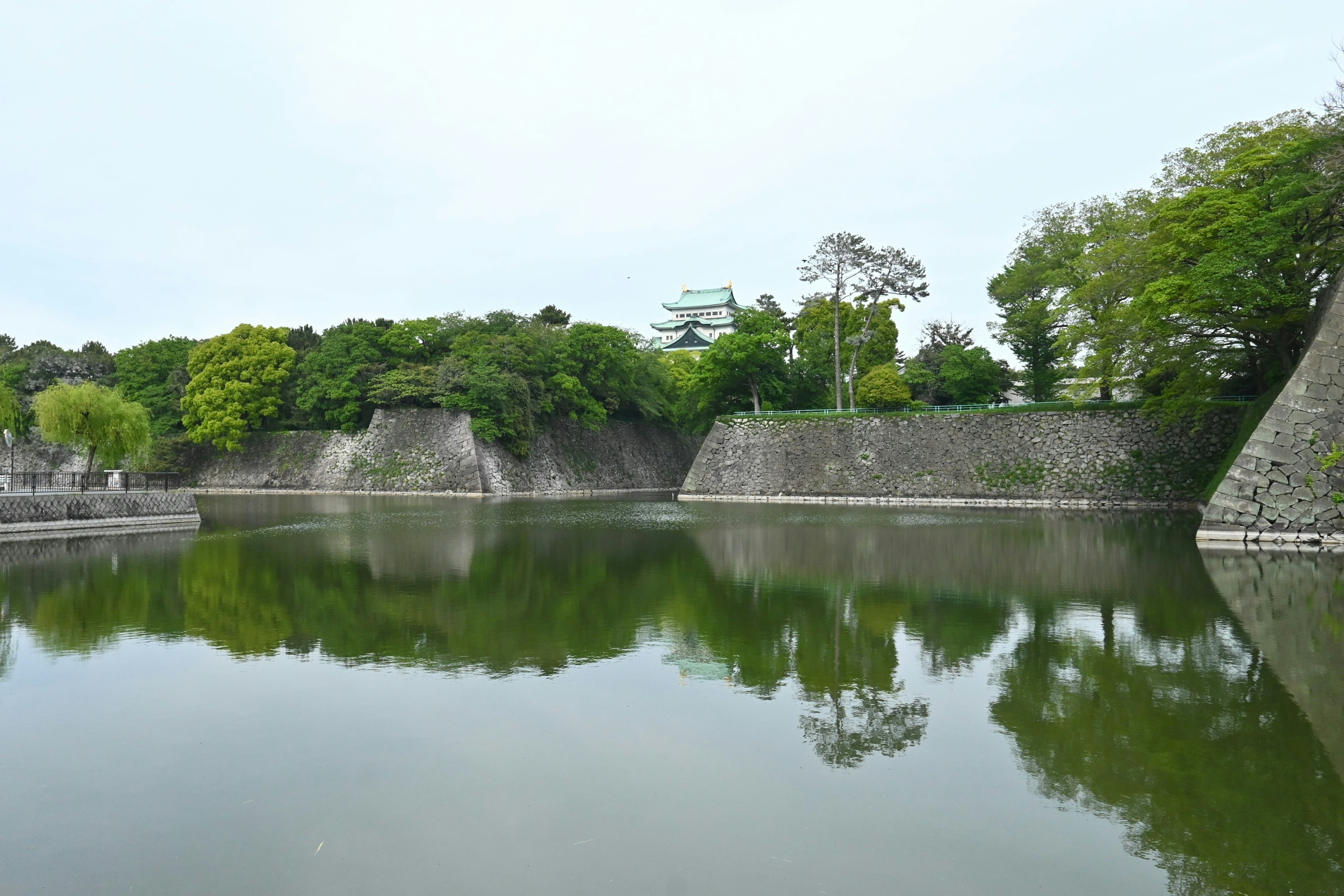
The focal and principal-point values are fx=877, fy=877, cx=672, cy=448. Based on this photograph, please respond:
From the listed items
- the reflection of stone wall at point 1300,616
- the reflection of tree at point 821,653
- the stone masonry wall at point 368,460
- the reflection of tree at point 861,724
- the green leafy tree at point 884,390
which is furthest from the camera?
the stone masonry wall at point 368,460

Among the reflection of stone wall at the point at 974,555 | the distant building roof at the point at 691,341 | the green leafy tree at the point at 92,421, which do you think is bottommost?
the reflection of stone wall at the point at 974,555

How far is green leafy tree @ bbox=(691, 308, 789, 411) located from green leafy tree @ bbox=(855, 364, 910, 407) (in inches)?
188

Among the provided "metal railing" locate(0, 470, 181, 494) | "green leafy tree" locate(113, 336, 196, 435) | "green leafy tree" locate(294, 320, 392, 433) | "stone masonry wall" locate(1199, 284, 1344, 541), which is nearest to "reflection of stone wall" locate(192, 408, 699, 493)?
"green leafy tree" locate(294, 320, 392, 433)

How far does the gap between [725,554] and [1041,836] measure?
37.3 feet

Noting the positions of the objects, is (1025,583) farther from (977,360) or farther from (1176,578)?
(977,360)

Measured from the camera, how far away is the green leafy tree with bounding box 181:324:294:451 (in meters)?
43.1

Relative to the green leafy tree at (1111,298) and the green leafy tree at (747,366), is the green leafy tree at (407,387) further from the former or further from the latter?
the green leafy tree at (1111,298)

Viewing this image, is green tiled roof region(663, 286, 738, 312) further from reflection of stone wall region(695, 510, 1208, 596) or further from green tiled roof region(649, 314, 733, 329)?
reflection of stone wall region(695, 510, 1208, 596)

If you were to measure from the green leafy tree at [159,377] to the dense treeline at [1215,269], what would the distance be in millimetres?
42432

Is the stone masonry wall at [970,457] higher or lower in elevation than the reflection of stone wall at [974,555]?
higher

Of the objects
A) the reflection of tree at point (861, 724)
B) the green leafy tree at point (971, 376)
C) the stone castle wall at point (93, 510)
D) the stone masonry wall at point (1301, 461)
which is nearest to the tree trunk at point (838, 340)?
the green leafy tree at point (971, 376)

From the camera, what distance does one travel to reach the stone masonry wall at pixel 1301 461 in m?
15.7

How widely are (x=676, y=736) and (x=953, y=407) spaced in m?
29.6

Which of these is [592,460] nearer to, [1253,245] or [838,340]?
[838,340]
